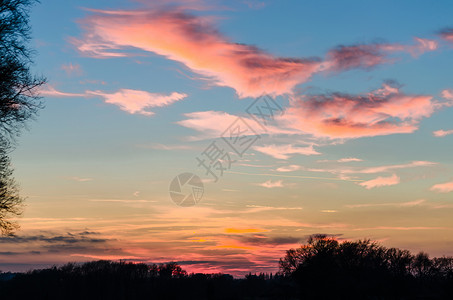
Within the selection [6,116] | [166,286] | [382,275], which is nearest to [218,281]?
[166,286]

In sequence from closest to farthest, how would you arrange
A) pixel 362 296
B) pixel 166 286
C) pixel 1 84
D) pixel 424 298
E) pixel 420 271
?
pixel 1 84 < pixel 362 296 < pixel 424 298 < pixel 420 271 < pixel 166 286

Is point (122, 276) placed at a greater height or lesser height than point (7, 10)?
lesser

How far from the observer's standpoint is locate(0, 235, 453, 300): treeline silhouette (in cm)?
7656

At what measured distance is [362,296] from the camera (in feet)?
278

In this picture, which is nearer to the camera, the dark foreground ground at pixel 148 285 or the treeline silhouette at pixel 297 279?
the treeline silhouette at pixel 297 279

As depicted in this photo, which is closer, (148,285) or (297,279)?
(297,279)

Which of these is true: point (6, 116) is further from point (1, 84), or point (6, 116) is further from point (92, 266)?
point (92, 266)

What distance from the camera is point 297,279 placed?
246ft

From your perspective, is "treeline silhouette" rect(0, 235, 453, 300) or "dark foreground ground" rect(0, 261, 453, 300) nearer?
"treeline silhouette" rect(0, 235, 453, 300)

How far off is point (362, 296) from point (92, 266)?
11348 cm

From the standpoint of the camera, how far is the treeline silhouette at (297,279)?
76562 millimetres

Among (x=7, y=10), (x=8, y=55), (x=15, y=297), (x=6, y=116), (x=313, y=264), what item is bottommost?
(x=15, y=297)

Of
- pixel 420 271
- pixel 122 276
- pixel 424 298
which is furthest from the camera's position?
pixel 122 276

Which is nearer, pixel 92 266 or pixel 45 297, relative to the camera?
pixel 45 297
